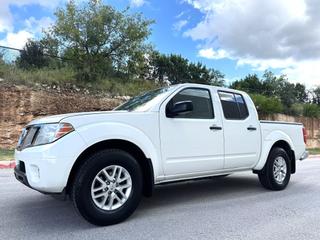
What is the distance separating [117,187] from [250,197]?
2.69m

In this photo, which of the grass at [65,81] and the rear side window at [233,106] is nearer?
the rear side window at [233,106]

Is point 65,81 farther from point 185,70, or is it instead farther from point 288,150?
point 185,70

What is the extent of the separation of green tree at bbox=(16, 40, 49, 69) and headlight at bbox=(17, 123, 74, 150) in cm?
1388

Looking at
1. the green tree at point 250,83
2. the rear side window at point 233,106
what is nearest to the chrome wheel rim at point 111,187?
the rear side window at point 233,106

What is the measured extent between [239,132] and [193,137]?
3.70 ft

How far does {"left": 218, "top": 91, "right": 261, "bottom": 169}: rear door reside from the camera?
18.9ft

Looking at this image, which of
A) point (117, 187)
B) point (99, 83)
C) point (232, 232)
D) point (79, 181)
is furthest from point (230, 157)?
point (99, 83)

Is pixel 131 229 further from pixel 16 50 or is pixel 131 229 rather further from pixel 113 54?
pixel 113 54

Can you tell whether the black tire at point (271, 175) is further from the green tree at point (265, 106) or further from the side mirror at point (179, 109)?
the green tree at point (265, 106)

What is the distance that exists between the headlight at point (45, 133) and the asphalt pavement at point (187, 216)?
3.27ft

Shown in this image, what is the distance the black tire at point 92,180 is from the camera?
4066mm

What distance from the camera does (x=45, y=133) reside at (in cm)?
430

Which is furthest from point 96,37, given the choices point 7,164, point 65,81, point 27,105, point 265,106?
point 265,106

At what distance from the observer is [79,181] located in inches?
160
